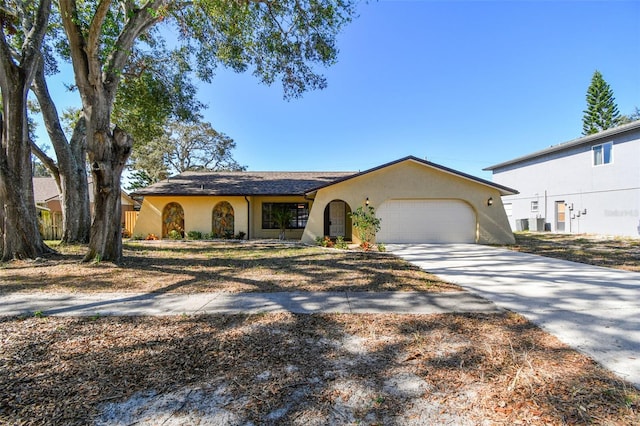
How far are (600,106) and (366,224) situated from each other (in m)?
36.1

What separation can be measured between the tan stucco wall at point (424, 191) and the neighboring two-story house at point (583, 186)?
8.62 metres

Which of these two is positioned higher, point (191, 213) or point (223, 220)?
point (191, 213)

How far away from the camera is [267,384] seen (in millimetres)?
2398

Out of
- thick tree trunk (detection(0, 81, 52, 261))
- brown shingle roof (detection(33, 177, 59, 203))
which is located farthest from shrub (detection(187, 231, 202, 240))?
brown shingle roof (detection(33, 177, 59, 203))

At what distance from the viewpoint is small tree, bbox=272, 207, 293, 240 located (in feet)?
51.3

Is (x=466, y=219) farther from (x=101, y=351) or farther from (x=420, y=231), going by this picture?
(x=101, y=351)

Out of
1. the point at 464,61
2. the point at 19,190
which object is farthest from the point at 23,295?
the point at 464,61

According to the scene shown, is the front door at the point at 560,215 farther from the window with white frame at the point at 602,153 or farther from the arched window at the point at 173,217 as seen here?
the arched window at the point at 173,217

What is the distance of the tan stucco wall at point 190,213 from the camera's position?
15555 mm

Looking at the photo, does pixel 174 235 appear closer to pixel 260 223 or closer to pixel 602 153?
pixel 260 223

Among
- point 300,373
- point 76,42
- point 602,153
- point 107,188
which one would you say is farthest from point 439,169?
point 76,42

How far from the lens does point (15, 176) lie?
8.33 metres

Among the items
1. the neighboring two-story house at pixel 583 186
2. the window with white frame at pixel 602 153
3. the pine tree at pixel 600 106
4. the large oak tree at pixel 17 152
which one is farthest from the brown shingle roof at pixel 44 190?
the pine tree at pixel 600 106

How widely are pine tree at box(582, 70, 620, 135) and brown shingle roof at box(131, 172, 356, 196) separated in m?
31.1
